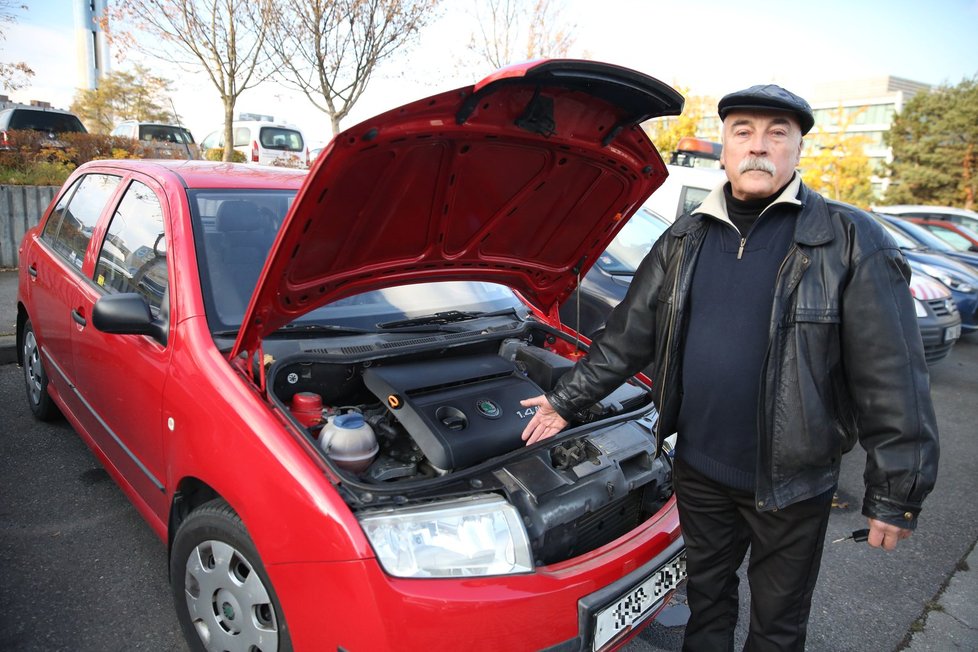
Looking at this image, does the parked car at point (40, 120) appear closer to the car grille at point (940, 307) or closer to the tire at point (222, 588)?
the tire at point (222, 588)

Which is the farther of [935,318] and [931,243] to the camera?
[931,243]

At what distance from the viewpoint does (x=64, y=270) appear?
304 centimetres

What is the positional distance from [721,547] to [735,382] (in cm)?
57

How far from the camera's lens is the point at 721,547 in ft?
6.33

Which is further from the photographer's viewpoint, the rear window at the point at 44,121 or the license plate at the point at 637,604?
the rear window at the point at 44,121

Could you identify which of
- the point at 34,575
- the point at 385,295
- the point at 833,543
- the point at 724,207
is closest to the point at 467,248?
the point at 385,295

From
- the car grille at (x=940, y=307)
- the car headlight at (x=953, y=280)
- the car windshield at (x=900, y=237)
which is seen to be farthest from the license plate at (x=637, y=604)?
the car windshield at (x=900, y=237)

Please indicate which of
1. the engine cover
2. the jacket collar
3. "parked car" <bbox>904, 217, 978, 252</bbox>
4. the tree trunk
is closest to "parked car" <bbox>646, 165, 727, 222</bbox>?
the engine cover

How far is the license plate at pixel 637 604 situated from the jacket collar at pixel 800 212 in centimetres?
107

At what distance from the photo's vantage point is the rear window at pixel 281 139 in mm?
14742

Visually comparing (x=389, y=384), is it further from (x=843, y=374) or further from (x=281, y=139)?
(x=281, y=139)

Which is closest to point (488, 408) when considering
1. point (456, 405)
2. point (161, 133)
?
point (456, 405)

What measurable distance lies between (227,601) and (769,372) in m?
1.66

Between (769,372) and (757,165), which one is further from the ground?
(757,165)
